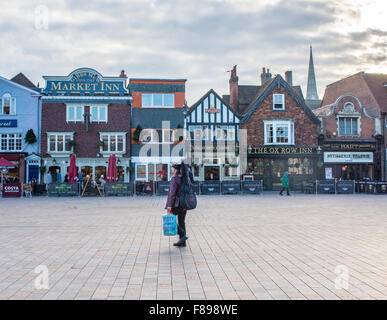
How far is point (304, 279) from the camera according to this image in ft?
17.6

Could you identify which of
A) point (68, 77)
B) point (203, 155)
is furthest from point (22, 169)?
point (203, 155)

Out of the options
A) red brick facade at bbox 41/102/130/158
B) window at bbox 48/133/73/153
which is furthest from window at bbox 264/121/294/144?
window at bbox 48/133/73/153

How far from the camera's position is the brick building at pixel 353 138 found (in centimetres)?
3381

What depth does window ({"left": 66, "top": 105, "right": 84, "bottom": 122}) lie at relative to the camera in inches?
1288

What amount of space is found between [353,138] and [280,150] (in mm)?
6597

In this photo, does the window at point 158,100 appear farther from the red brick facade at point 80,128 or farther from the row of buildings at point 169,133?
the red brick facade at point 80,128

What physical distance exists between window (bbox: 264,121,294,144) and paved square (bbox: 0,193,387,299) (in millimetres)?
22451

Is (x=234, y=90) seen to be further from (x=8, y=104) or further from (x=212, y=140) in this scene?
(x=8, y=104)

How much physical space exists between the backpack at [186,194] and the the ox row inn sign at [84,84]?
87.0 ft

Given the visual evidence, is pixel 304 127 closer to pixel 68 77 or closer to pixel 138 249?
pixel 68 77

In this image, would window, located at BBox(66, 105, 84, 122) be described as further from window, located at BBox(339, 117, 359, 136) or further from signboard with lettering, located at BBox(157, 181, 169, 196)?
window, located at BBox(339, 117, 359, 136)

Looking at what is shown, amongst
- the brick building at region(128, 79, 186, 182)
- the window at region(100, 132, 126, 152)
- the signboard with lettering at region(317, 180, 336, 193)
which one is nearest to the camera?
the signboard with lettering at region(317, 180, 336, 193)

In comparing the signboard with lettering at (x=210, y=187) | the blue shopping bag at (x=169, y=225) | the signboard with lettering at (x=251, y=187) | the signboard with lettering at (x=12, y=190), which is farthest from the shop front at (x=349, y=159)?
the blue shopping bag at (x=169, y=225)

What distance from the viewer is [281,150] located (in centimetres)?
3328
